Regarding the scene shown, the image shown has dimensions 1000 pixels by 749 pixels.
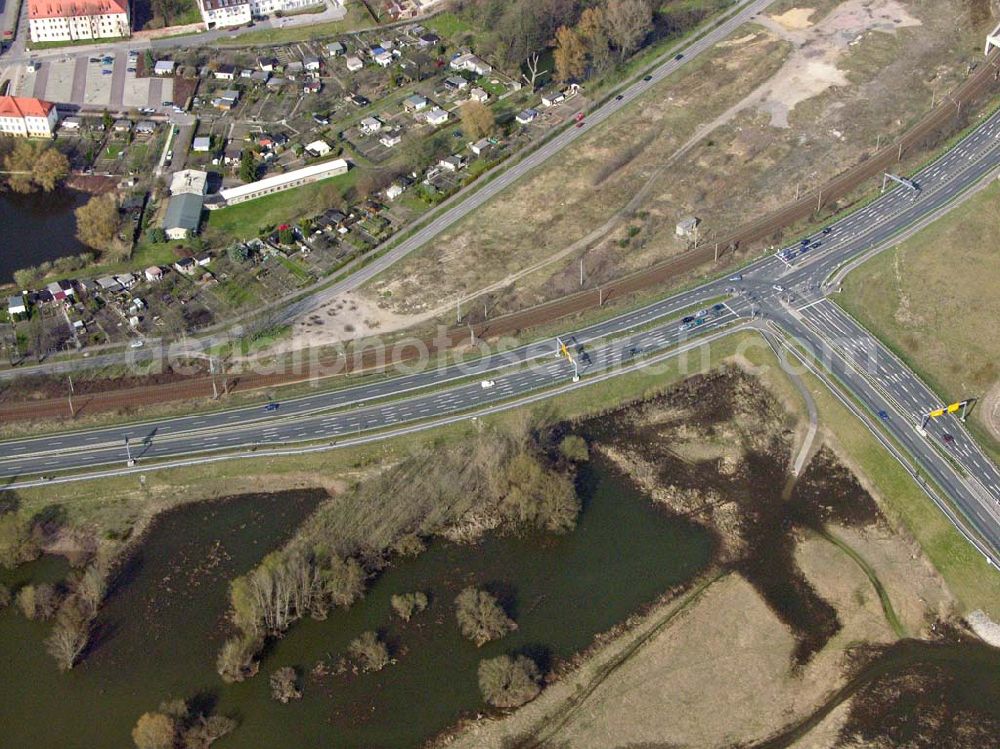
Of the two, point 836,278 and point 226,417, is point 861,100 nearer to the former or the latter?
point 836,278

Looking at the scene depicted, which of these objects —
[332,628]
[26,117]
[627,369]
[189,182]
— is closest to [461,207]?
[189,182]

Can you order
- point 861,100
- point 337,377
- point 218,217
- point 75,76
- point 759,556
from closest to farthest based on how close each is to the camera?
point 759,556 < point 337,377 < point 218,217 < point 861,100 < point 75,76

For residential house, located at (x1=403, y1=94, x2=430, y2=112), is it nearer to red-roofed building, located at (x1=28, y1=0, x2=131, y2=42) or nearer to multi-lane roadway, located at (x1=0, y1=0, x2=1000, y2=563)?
red-roofed building, located at (x1=28, y1=0, x2=131, y2=42)

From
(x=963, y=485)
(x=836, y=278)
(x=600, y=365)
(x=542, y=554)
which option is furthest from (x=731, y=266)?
(x=542, y=554)

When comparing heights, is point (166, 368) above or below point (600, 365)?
above

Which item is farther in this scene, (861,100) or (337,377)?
(861,100)

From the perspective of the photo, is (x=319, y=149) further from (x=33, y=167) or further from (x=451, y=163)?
(x=33, y=167)

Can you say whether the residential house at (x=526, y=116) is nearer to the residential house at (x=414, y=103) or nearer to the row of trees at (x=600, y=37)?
the row of trees at (x=600, y=37)

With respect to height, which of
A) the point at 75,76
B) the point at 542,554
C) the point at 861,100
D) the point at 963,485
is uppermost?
the point at 75,76
